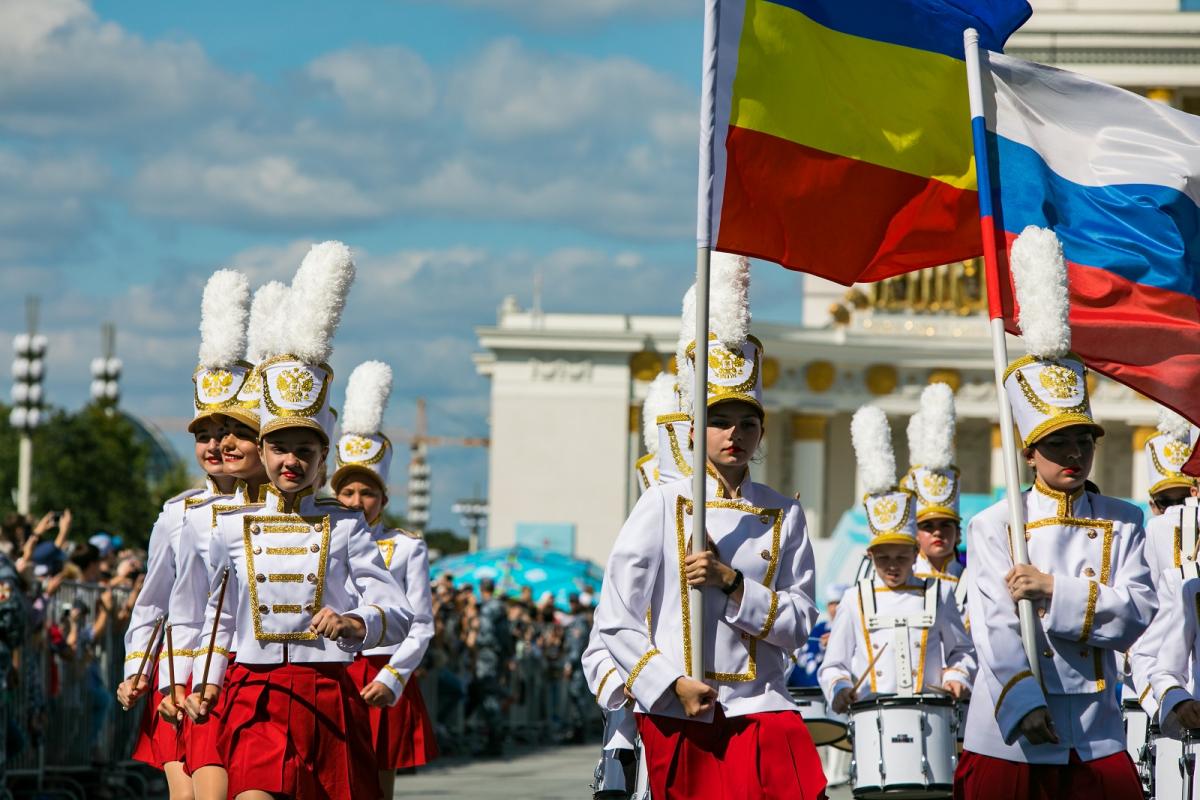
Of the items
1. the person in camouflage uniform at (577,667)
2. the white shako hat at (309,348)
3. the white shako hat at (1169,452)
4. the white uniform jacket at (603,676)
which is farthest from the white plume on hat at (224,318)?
the person in camouflage uniform at (577,667)

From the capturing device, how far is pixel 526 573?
3225 cm

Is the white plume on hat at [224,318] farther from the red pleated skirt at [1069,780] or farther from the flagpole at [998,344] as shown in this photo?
the red pleated skirt at [1069,780]

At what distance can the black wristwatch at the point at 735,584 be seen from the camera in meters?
7.23

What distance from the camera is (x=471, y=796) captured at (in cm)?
1711

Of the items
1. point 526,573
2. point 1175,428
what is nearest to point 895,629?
point 1175,428

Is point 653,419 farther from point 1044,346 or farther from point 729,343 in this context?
point 1044,346

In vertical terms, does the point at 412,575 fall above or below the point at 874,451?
below

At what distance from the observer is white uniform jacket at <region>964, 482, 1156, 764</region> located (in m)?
7.26

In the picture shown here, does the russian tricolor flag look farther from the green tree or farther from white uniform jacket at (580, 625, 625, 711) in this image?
the green tree

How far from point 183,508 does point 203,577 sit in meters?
0.82

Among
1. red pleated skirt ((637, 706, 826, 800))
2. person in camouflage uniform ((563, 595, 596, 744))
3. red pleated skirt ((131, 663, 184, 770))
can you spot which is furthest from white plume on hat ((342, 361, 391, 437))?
person in camouflage uniform ((563, 595, 596, 744))

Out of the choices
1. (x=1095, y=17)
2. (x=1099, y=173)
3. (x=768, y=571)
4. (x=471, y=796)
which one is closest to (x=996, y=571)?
(x=768, y=571)

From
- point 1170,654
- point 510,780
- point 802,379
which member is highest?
point 802,379

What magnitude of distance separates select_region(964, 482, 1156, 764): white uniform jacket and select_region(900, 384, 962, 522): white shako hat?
5.18 meters
